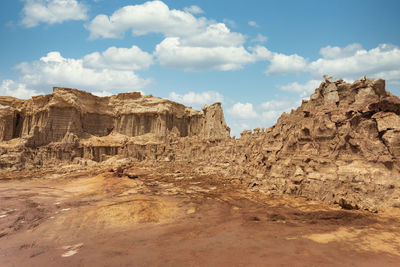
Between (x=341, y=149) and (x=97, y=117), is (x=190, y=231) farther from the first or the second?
(x=97, y=117)

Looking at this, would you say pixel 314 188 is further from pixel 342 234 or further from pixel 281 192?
pixel 342 234

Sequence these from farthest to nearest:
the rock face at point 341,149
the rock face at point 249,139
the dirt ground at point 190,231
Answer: the rock face at point 249,139
the rock face at point 341,149
the dirt ground at point 190,231

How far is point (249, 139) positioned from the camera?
1008 inches

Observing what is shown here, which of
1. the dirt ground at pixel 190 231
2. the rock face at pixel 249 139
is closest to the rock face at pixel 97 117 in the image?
the rock face at pixel 249 139

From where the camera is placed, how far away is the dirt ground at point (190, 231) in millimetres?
7125

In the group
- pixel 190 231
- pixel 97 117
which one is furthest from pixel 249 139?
pixel 97 117

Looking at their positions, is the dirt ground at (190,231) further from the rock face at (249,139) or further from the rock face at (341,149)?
the rock face at (249,139)

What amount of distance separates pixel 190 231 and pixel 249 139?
17311 millimetres

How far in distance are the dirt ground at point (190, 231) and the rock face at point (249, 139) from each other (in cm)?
175

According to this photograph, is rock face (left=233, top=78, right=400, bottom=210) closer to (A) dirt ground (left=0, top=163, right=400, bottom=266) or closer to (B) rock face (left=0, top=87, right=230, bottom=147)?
(A) dirt ground (left=0, top=163, right=400, bottom=266)

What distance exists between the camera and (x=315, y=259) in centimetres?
676

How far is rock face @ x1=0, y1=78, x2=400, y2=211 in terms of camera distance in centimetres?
1230

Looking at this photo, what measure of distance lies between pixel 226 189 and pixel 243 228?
308 inches

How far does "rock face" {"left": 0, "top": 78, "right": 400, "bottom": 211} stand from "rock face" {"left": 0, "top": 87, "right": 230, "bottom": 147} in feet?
0.39
